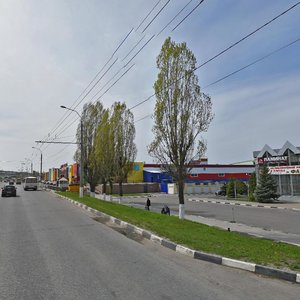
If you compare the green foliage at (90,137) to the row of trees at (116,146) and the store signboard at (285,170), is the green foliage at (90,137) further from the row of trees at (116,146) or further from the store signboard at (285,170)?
the store signboard at (285,170)

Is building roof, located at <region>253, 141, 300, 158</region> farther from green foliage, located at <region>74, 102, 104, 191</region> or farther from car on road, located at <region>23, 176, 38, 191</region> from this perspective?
car on road, located at <region>23, 176, 38, 191</region>

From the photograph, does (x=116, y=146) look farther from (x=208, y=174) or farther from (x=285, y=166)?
(x=208, y=174)

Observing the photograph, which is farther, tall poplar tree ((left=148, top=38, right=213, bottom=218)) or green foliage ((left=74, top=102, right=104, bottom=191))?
green foliage ((left=74, top=102, right=104, bottom=191))

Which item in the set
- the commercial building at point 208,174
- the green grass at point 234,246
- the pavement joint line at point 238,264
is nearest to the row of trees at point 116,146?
the green grass at point 234,246

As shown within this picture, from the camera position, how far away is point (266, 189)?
113 ft

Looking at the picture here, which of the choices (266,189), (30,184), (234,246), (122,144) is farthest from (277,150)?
(30,184)

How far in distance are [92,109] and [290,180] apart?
2224cm

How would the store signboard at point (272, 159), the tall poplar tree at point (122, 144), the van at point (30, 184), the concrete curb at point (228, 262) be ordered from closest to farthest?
the concrete curb at point (228, 262)
the tall poplar tree at point (122, 144)
the store signboard at point (272, 159)
the van at point (30, 184)

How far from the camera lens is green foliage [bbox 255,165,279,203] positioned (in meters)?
34.4

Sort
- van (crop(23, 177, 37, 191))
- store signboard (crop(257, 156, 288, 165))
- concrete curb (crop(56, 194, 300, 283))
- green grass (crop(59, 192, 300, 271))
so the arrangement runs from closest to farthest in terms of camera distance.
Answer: concrete curb (crop(56, 194, 300, 283))
green grass (crop(59, 192, 300, 271))
store signboard (crop(257, 156, 288, 165))
van (crop(23, 177, 37, 191))

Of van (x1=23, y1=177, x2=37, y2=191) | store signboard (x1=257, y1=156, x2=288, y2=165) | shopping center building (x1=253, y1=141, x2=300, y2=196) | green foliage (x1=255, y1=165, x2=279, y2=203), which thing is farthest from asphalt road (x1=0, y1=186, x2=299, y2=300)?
van (x1=23, y1=177, x2=37, y2=191)

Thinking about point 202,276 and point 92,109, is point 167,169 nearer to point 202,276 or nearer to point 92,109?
point 202,276

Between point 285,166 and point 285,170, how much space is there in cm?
39

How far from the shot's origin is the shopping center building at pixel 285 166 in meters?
35.2
